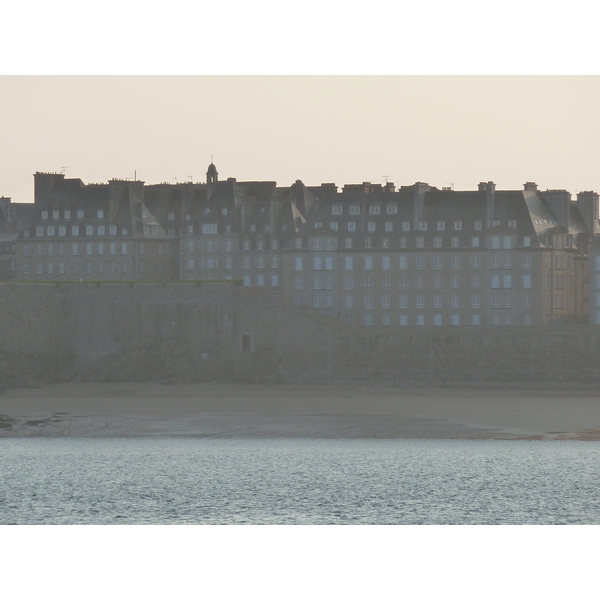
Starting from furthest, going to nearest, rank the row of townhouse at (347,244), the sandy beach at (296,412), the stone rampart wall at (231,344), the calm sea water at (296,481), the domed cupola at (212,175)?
the domed cupola at (212,175), the row of townhouse at (347,244), the stone rampart wall at (231,344), the sandy beach at (296,412), the calm sea water at (296,481)

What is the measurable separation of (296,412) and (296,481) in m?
12.0

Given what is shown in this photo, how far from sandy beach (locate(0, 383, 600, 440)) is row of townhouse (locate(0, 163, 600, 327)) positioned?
9090 mm

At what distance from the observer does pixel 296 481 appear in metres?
32.5

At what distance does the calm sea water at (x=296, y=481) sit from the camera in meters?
28.3

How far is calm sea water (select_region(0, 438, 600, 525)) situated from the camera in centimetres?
2833

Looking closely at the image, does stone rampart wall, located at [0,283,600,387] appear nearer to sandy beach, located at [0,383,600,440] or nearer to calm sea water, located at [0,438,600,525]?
sandy beach, located at [0,383,600,440]

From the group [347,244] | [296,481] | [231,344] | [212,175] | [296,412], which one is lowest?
[296,481]

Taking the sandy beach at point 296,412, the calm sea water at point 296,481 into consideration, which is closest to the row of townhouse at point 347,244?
the sandy beach at point 296,412

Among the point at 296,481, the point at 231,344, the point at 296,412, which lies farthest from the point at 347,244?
the point at 296,481

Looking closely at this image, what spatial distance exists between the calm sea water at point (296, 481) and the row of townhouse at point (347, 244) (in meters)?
20.6

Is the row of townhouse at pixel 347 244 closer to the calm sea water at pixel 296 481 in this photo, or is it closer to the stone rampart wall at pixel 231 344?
the stone rampart wall at pixel 231 344

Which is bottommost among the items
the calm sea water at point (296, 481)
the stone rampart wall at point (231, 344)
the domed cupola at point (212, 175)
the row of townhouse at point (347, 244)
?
the calm sea water at point (296, 481)

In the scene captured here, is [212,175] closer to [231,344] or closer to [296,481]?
[231,344]

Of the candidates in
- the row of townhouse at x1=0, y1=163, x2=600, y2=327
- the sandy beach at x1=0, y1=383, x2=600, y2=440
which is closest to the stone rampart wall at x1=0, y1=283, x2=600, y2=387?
the sandy beach at x1=0, y1=383, x2=600, y2=440
